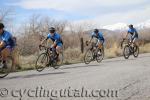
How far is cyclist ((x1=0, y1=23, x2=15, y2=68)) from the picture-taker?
1408cm

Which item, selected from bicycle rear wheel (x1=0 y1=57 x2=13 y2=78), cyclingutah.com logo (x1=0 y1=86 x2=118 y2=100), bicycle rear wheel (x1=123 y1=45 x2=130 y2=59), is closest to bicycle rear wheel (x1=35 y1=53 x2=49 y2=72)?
bicycle rear wheel (x1=0 y1=57 x2=13 y2=78)

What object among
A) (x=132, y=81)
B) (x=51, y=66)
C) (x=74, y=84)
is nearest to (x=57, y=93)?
(x=74, y=84)

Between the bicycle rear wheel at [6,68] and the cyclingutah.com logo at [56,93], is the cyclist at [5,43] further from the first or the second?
the cyclingutah.com logo at [56,93]

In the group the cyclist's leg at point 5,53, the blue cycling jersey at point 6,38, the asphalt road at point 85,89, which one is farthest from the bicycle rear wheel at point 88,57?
the asphalt road at point 85,89

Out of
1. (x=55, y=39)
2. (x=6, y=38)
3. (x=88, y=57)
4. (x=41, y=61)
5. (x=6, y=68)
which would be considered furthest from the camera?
(x=88, y=57)

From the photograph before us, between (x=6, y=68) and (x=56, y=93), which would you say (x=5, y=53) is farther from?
(x=56, y=93)

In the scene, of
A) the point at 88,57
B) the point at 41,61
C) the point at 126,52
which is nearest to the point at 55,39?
the point at 41,61

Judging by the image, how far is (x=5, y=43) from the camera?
46.3ft

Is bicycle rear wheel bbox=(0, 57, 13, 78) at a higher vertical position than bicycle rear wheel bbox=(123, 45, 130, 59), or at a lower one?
higher

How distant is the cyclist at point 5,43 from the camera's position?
46.2ft

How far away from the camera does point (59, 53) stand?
57.9ft

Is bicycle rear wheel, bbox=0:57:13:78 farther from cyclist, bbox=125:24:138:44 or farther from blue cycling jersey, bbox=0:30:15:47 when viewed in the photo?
cyclist, bbox=125:24:138:44

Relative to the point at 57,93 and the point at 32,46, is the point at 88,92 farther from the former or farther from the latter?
the point at 32,46

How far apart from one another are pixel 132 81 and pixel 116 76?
144 cm
